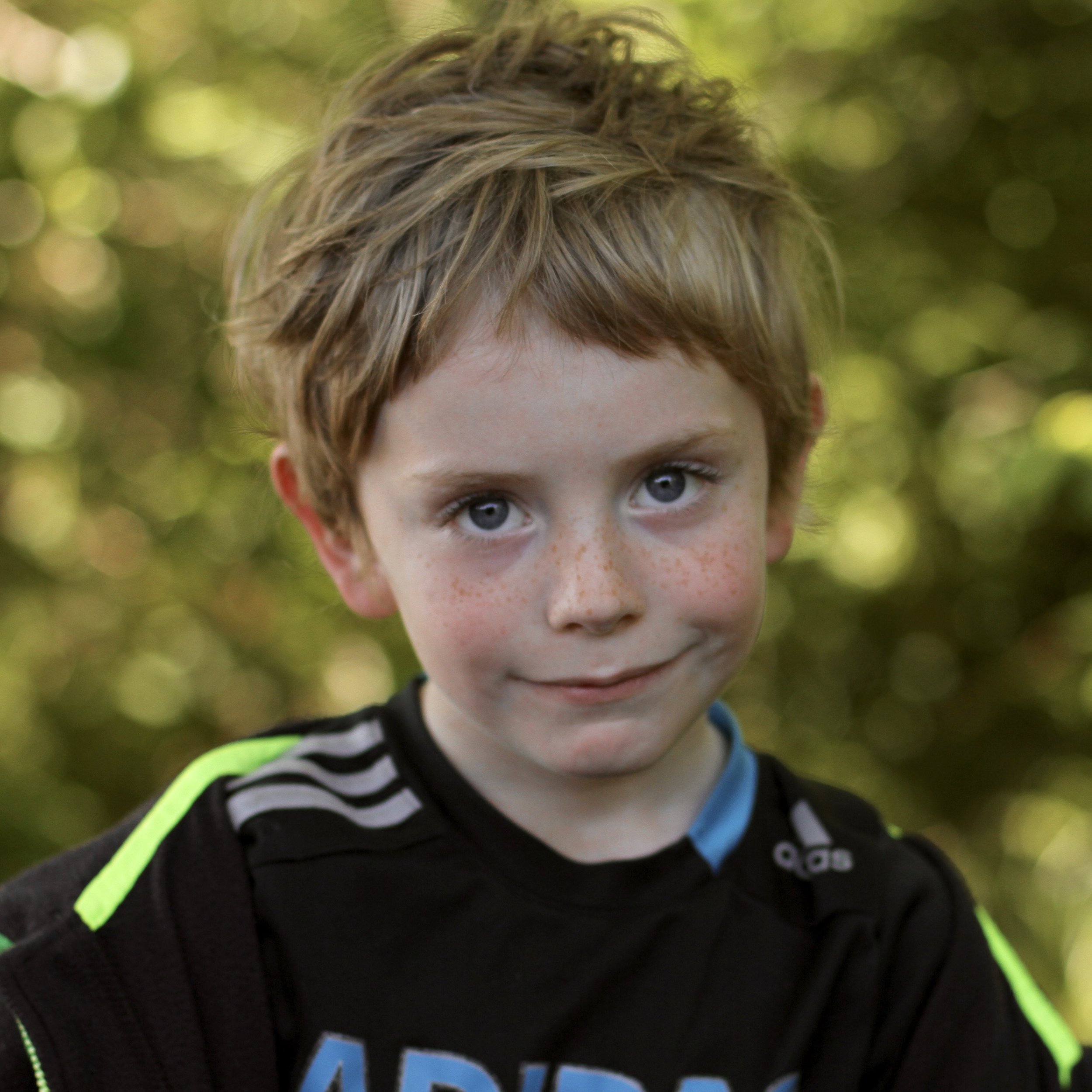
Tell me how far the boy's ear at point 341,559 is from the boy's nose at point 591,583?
0.85ft

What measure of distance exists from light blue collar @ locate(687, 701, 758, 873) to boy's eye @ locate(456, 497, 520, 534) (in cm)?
39

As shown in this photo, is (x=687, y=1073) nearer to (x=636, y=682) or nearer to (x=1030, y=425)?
(x=636, y=682)

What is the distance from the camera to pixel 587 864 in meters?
1.12

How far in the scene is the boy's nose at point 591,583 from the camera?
3.11ft

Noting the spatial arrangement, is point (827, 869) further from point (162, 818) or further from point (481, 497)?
point (162, 818)

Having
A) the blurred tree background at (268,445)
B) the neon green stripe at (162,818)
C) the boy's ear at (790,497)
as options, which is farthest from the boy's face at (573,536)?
the blurred tree background at (268,445)

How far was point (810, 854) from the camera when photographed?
47.0 inches

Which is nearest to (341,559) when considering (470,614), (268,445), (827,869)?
(470,614)

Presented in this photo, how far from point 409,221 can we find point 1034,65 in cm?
151

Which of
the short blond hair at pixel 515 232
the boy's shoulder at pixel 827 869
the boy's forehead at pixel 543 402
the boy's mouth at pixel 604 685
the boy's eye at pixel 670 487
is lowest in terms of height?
the boy's shoulder at pixel 827 869

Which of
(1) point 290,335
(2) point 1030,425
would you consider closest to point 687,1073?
(1) point 290,335

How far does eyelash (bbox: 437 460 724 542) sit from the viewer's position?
0.99 m

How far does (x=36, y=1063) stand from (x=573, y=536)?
0.59 metres

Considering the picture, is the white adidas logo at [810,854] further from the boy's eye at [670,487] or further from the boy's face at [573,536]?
the boy's eye at [670,487]
